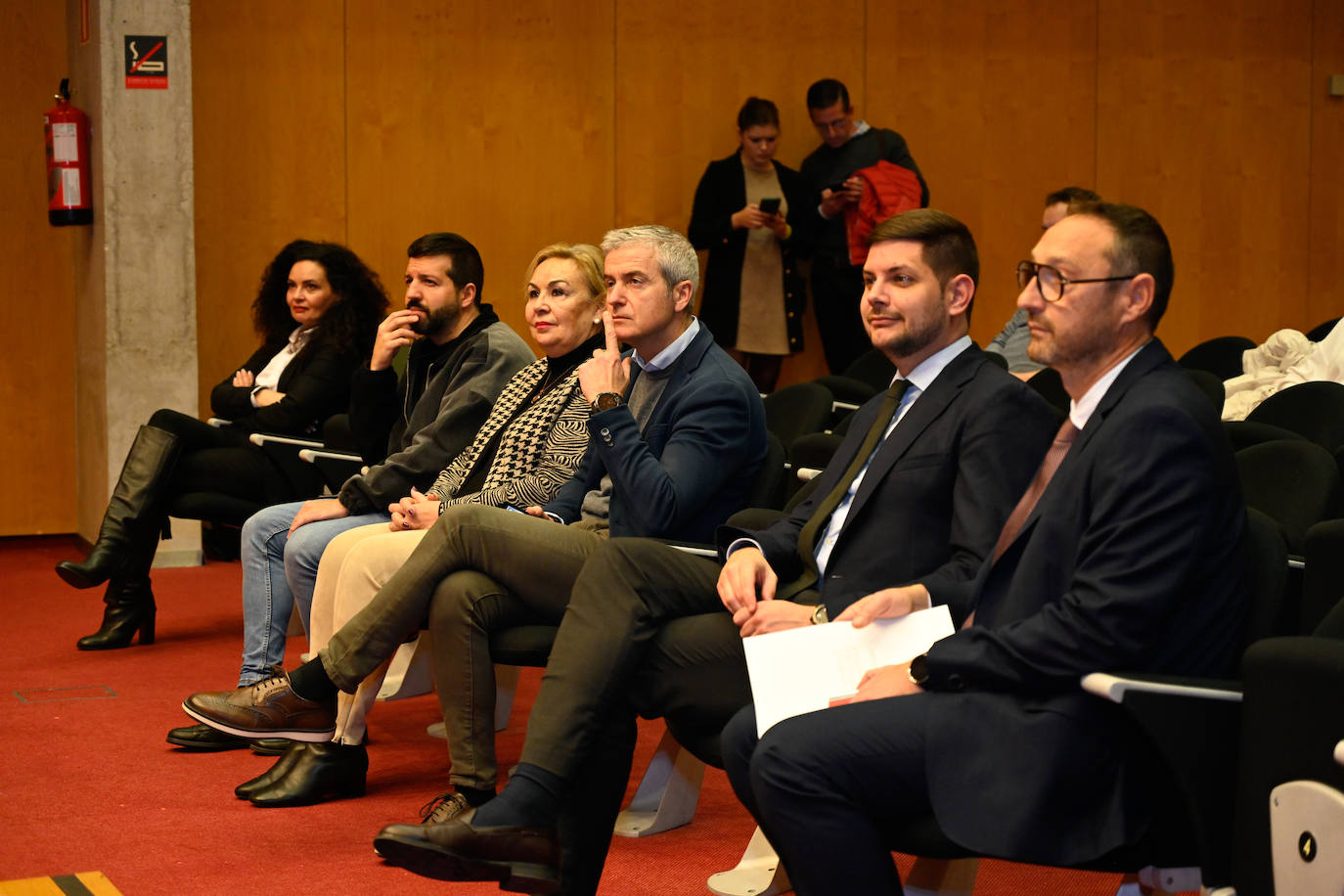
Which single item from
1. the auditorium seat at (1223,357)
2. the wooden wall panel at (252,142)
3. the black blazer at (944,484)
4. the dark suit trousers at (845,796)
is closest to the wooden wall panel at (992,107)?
the auditorium seat at (1223,357)

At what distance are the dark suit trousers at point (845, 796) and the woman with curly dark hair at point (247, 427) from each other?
308 centimetres

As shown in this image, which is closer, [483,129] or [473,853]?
[473,853]

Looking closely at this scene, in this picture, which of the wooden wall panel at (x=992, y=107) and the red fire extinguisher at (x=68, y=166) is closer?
the red fire extinguisher at (x=68, y=166)

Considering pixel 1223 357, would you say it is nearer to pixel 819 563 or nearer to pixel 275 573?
pixel 819 563

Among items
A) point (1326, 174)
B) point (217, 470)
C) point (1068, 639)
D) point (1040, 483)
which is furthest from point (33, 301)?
point (1326, 174)

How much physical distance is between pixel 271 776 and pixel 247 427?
1.99 metres

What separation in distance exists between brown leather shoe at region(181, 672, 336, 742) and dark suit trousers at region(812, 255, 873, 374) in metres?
4.26

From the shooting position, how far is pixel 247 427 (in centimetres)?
491

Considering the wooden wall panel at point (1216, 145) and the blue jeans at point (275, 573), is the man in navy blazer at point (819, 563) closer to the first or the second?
the blue jeans at point (275, 573)

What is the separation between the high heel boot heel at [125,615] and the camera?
4695 mm

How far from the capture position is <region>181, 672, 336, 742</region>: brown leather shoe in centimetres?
310

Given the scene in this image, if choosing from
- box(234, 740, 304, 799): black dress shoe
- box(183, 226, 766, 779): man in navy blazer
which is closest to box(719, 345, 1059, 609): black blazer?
box(183, 226, 766, 779): man in navy blazer

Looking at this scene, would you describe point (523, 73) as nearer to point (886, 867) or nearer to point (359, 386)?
point (359, 386)

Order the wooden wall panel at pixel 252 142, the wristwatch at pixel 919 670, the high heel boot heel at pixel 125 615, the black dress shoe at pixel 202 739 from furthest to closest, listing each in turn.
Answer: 1. the wooden wall panel at pixel 252 142
2. the high heel boot heel at pixel 125 615
3. the black dress shoe at pixel 202 739
4. the wristwatch at pixel 919 670
